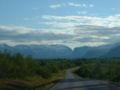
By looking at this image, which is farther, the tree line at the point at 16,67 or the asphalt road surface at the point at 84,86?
the tree line at the point at 16,67

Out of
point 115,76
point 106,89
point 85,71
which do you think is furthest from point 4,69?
point 85,71

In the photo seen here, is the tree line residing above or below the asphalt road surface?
above

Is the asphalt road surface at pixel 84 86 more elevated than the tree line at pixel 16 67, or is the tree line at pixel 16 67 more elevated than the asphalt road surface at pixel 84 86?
the tree line at pixel 16 67

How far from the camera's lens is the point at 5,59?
81312mm

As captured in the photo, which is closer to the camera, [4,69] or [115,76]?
[4,69]

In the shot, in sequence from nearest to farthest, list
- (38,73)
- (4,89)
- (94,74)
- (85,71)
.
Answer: (4,89) → (38,73) → (94,74) → (85,71)

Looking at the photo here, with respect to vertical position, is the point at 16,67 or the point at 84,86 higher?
the point at 16,67

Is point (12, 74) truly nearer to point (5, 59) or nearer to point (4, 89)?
point (5, 59)

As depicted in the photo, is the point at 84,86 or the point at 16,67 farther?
the point at 16,67

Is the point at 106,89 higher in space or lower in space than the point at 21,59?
lower

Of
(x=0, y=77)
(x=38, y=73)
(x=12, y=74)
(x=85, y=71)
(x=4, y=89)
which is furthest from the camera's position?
(x=85, y=71)

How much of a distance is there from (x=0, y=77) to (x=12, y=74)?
651 cm

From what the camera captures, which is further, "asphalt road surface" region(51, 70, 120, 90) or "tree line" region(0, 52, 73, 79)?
"tree line" region(0, 52, 73, 79)

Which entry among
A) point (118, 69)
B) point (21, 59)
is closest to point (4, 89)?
point (21, 59)
